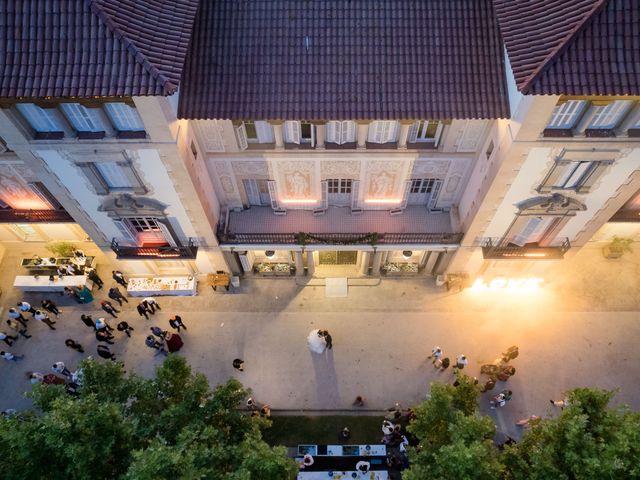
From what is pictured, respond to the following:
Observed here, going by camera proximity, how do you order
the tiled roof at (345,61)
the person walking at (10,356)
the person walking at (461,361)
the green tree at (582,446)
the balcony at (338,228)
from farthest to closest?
the person walking at (10,356), the person walking at (461,361), the balcony at (338,228), the tiled roof at (345,61), the green tree at (582,446)

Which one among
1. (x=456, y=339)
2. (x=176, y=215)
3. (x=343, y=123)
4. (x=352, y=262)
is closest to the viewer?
(x=343, y=123)

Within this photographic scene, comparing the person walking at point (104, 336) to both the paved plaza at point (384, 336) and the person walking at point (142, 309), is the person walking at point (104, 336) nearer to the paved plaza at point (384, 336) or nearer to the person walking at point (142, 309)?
the paved plaza at point (384, 336)

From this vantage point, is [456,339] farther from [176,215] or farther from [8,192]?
[8,192]

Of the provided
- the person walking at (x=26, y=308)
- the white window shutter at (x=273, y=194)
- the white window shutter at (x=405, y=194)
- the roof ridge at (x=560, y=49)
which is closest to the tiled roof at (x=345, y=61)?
the roof ridge at (x=560, y=49)

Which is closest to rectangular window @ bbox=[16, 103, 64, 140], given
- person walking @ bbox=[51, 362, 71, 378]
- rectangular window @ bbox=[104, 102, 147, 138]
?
rectangular window @ bbox=[104, 102, 147, 138]

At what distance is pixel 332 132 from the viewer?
2192 centimetres

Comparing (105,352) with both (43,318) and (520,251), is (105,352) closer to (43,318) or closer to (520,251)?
(43,318)

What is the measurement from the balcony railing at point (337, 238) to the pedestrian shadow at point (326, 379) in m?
6.85

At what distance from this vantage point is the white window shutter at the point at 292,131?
2145 centimetres

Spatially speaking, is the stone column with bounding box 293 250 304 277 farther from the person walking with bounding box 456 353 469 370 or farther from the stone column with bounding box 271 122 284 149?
the person walking with bounding box 456 353 469 370

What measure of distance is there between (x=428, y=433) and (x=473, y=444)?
3289mm

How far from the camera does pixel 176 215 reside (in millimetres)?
23812

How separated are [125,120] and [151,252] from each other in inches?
362

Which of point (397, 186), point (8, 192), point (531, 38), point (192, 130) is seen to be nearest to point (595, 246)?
point (397, 186)
